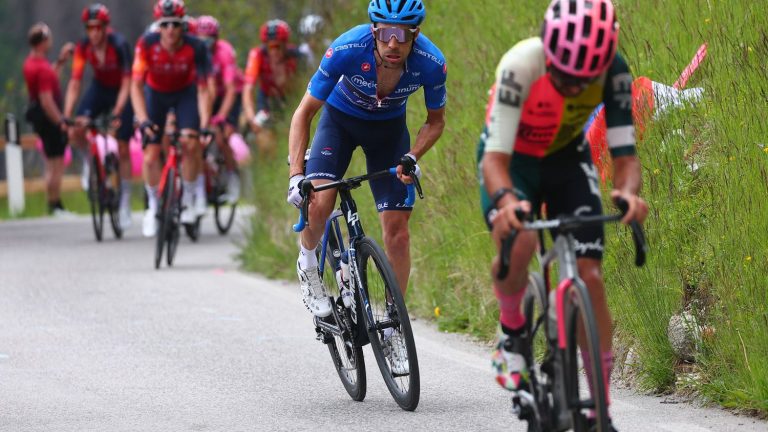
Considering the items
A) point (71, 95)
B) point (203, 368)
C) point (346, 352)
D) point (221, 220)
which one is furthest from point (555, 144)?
point (221, 220)

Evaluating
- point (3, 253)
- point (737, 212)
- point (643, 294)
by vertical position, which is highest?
point (737, 212)

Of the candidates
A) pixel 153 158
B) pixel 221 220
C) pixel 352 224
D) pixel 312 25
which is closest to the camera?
pixel 352 224

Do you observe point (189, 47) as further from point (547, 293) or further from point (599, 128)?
point (547, 293)

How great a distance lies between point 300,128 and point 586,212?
2.34 metres

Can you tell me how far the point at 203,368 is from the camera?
873 centimetres

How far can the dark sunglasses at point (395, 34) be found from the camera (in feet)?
24.5

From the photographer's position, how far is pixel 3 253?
16016 mm

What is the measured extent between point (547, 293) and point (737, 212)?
200cm

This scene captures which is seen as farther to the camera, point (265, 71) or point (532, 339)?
point (265, 71)

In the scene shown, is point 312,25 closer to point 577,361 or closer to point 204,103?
point 204,103

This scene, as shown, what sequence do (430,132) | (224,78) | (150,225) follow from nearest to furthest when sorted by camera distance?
(430,132), (150,225), (224,78)

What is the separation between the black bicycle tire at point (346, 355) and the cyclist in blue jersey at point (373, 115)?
7cm

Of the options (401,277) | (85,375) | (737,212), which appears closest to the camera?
(737,212)

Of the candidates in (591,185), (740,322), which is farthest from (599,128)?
(591,185)
